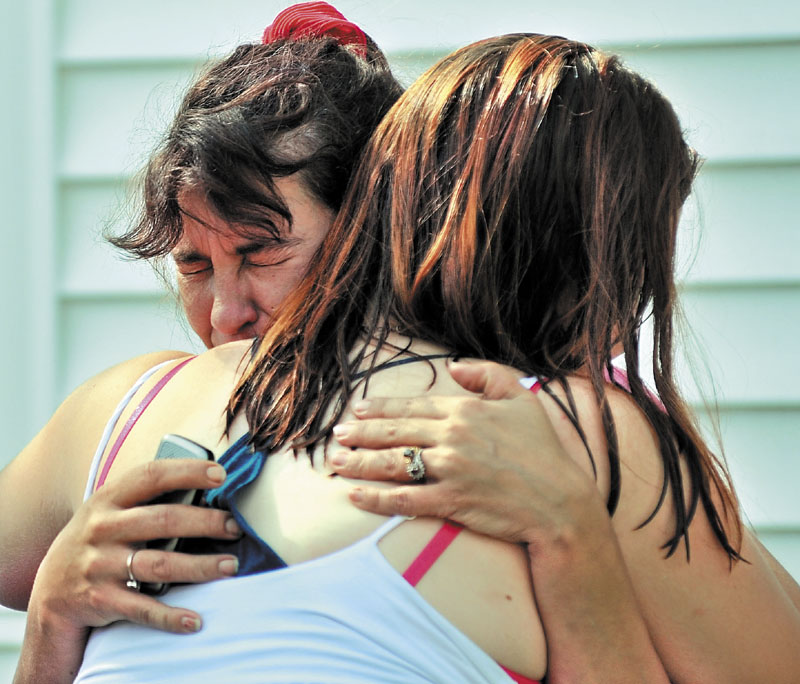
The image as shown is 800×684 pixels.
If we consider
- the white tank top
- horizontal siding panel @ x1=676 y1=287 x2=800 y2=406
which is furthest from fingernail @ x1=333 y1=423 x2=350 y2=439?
horizontal siding panel @ x1=676 y1=287 x2=800 y2=406

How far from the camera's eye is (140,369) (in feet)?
5.47

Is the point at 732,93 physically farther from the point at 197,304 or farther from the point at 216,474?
the point at 216,474

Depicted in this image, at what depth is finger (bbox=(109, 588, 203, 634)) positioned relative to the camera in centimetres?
126

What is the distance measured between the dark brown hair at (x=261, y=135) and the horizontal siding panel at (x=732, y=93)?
0.95 metres

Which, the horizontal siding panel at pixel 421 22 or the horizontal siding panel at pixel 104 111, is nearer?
the horizontal siding panel at pixel 421 22

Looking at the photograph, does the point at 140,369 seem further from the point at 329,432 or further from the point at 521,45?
the point at 521,45

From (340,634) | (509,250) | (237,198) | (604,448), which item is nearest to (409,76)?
(237,198)

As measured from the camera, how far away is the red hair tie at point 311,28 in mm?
2197

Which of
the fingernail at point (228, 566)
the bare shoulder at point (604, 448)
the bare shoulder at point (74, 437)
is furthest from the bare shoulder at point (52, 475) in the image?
the bare shoulder at point (604, 448)

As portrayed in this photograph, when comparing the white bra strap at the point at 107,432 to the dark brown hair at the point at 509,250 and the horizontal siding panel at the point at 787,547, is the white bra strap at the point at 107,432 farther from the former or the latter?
the horizontal siding panel at the point at 787,547

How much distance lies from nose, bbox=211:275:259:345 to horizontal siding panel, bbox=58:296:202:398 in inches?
38.2

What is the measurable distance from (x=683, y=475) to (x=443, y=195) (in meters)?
0.49

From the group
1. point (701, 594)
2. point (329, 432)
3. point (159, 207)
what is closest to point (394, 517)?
point (329, 432)

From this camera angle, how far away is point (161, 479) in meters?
1.30
